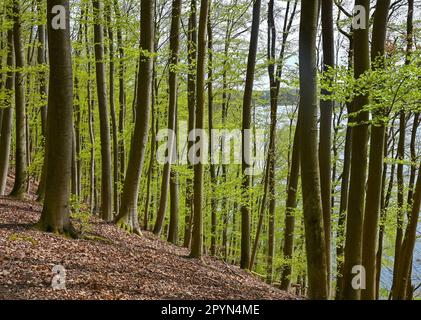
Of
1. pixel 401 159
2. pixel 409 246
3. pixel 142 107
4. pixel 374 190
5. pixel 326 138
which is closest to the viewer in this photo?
pixel 374 190

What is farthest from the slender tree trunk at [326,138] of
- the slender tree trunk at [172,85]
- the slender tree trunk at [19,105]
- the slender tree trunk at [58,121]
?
the slender tree trunk at [19,105]

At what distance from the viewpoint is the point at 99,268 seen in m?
6.84

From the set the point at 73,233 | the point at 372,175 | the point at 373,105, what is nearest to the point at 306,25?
the point at 373,105

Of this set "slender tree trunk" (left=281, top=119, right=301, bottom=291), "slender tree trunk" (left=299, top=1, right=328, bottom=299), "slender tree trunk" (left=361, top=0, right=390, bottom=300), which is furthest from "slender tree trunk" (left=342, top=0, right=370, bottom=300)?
"slender tree trunk" (left=281, top=119, right=301, bottom=291)

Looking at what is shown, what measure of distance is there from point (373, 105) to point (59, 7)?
609 cm

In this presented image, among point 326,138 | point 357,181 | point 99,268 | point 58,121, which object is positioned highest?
point 58,121

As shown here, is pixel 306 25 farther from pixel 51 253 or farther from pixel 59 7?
pixel 51 253

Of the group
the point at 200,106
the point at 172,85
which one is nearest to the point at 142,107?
the point at 200,106

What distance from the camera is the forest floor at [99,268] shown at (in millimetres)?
5531

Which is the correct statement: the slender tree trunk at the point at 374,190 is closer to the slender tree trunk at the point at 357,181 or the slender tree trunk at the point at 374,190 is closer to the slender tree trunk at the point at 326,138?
the slender tree trunk at the point at 357,181

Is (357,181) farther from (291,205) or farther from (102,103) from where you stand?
(102,103)

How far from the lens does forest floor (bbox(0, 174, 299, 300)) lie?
5531mm
